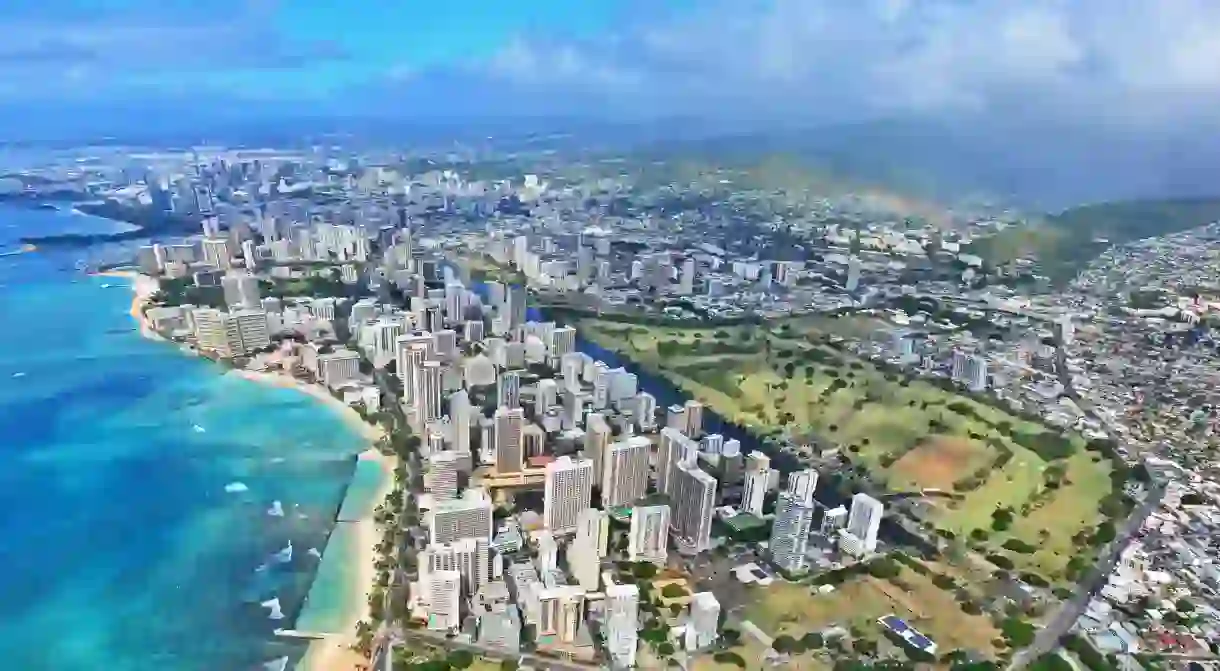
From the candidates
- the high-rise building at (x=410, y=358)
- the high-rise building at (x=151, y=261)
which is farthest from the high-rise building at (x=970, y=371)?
the high-rise building at (x=151, y=261)

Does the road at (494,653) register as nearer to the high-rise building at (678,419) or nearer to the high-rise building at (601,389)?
the high-rise building at (678,419)

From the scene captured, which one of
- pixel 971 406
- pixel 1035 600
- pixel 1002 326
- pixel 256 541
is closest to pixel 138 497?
pixel 256 541

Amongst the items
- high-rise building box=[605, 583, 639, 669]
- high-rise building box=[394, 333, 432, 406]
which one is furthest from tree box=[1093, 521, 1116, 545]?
high-rise building box=[394, 333, 432, 406]

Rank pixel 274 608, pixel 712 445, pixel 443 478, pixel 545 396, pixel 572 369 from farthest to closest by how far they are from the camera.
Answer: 1. pixel 572 369
2. pixel 545 396
3. pixel 712 445
4. pixel 443 478
5. pixel 274 608

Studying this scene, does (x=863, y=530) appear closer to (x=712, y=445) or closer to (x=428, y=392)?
(x=712, y=445)

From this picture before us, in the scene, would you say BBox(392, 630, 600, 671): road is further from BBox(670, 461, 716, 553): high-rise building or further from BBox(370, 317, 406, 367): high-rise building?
BBox(370, 317, 406, 367): high-rise building

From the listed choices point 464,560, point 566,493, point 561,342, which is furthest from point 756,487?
point 561,342
